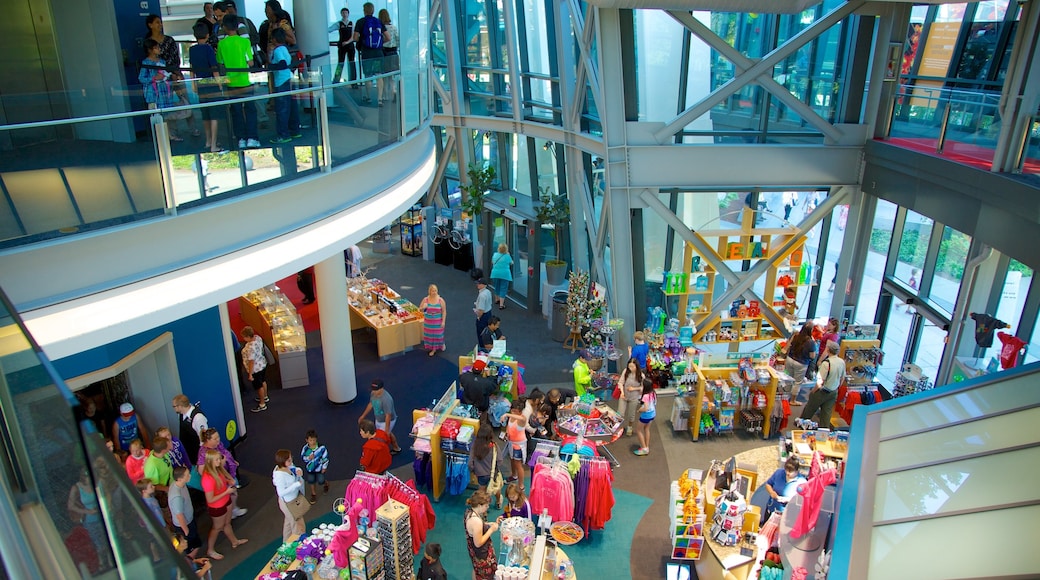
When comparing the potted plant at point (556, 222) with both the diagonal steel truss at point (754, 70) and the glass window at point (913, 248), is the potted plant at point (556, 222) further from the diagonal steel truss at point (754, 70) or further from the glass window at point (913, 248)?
the glass window at point (913, 248)

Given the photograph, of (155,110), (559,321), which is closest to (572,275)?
(559,321)

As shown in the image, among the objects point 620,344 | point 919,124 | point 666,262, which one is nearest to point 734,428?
point 620,344

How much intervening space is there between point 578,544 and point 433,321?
18.8 feet

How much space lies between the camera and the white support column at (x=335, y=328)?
35.5 feet

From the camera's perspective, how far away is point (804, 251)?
13453 millimetres

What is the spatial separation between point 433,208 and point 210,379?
34.9ft

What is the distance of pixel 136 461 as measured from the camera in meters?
8.05

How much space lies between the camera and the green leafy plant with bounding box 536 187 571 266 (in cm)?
1584

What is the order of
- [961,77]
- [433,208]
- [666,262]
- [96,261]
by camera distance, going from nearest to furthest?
[96,261] < [961,77] < [666,262] < [433,208]

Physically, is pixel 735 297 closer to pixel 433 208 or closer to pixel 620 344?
pixel 620 344

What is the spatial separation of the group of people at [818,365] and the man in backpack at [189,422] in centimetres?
854

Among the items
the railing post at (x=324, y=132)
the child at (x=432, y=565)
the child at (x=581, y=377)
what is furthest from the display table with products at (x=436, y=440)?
the railing post at (x=324, y=132)

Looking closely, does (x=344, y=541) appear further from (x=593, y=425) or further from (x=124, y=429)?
(x=593, y=425)

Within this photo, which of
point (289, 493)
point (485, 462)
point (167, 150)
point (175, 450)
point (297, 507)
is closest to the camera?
point (167, 150)
